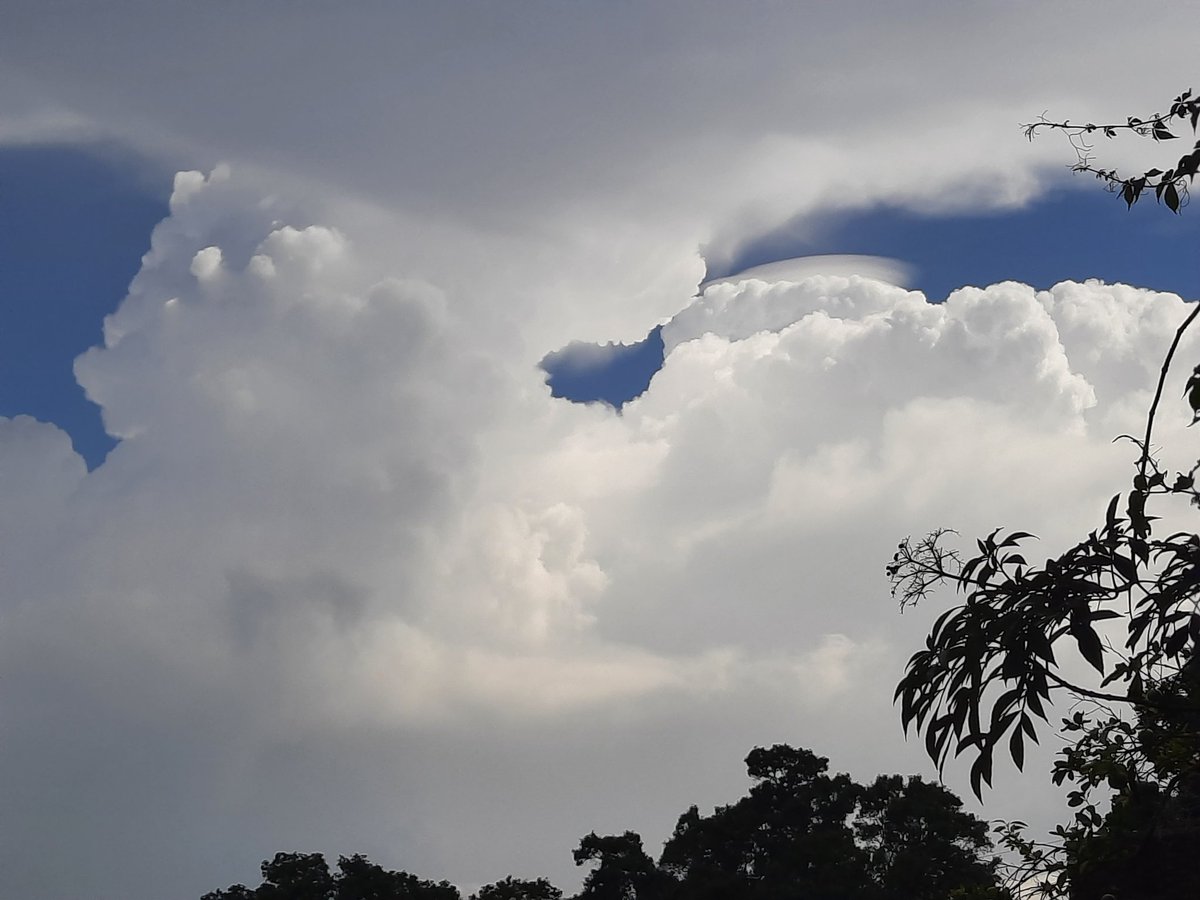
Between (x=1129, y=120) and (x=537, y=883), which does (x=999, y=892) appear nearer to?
(x=1129, y=120)

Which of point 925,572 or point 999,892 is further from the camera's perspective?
point 999,892

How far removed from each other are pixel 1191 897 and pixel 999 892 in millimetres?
2763

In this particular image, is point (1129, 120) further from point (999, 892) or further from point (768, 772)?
point (768, 772)

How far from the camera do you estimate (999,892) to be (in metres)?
8.24

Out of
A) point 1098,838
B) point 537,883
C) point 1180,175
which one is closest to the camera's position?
point 1180,175

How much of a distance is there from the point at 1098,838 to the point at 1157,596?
2.80m

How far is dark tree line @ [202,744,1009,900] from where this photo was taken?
136 feet

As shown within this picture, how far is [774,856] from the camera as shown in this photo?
48.2 m

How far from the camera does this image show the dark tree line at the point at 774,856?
41.4 m

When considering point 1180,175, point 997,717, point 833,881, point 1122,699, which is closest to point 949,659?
point 997,717

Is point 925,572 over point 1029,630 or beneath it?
over

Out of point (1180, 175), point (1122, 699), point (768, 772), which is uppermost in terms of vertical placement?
point (768, 772)

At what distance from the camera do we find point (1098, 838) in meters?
7.60

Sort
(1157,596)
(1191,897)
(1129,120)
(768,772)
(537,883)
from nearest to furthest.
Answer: (1157,596)
(1129,120)
(1191,897)
(537,883)
(768,772)
